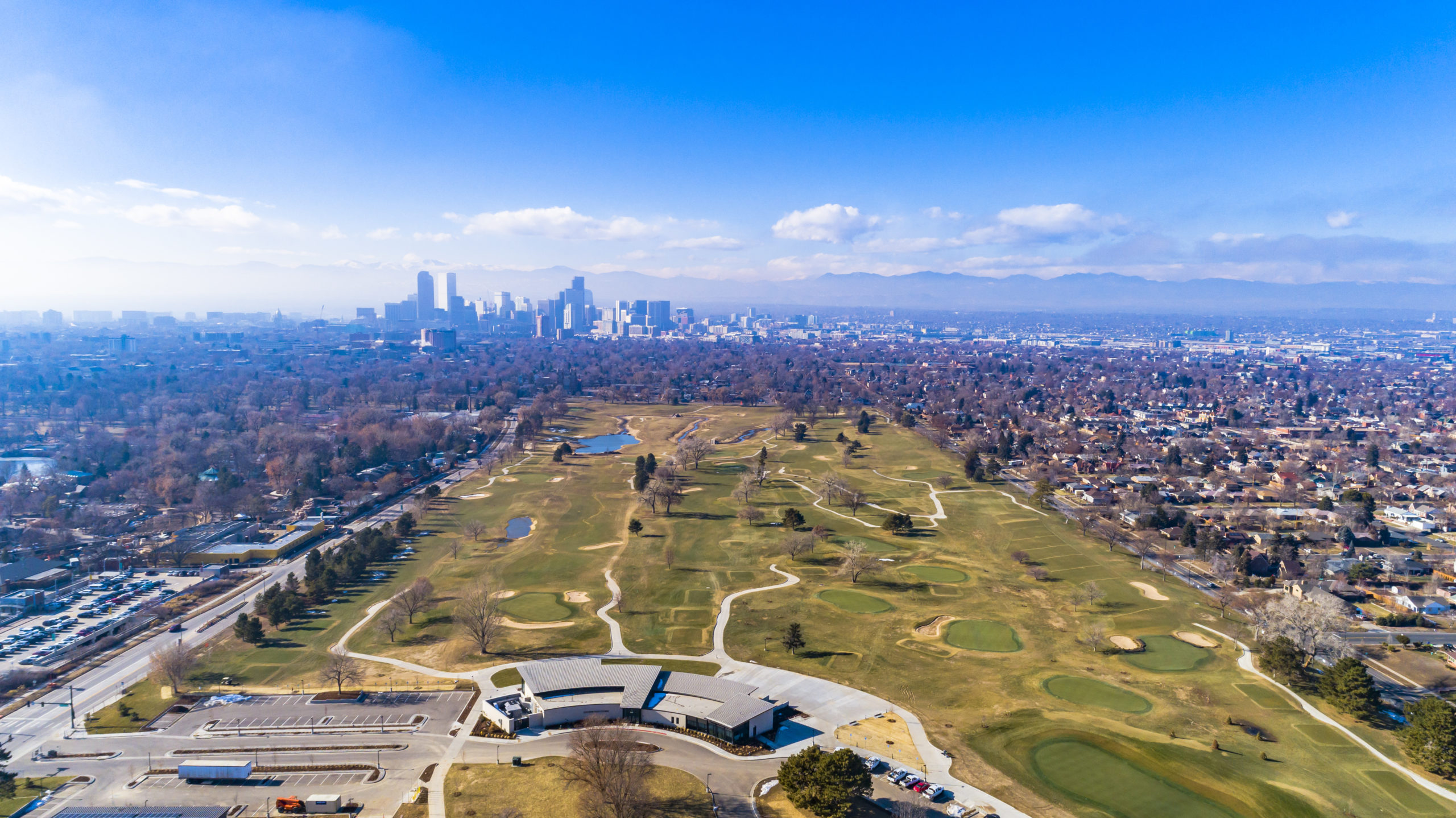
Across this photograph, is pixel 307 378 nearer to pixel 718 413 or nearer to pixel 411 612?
pixel 718 413

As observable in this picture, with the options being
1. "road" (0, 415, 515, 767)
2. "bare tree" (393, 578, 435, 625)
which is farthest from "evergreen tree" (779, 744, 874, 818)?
"road" (0, 415, 515, 767)

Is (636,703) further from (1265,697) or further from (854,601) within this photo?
(1265,697)

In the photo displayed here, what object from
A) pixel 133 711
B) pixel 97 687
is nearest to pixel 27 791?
pixel 133 711

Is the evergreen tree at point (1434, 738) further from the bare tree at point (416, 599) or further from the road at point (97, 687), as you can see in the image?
the road at point (97, 687)

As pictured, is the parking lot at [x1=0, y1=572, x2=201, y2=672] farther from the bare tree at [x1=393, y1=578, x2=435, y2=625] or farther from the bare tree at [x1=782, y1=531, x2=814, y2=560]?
the bare tree at [x1=782, y1=531, x2=814, y2=560]

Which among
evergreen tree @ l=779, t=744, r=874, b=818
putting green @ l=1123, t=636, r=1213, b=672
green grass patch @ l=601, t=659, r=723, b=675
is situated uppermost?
evergreen tree @ l=779, t=744, r=874, b=818

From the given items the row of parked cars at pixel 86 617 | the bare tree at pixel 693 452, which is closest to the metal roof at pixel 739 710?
the row of parked cars at pixel 86 617
